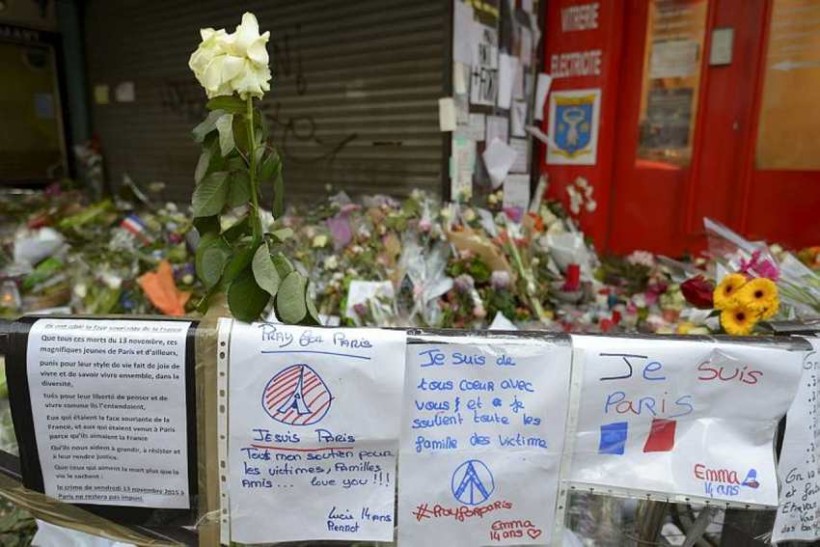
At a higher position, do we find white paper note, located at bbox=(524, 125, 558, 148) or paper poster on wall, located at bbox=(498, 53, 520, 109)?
paper poster on wall, located at bbox=(498, 53, 520, 109)

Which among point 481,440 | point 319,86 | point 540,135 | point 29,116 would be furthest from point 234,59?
point 29,116

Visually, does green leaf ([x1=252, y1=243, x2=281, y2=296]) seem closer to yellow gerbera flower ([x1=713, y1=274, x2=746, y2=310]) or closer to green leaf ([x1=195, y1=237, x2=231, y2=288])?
green leaf ([x1=195, y1=237, x2=231, y2=288])

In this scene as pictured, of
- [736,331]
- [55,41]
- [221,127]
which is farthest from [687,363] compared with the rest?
[55,41]

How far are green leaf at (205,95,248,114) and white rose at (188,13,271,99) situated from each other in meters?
0.02

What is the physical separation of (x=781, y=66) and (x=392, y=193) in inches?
115

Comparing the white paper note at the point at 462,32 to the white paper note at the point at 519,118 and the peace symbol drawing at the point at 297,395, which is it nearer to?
the white paper note at the point at 519,118

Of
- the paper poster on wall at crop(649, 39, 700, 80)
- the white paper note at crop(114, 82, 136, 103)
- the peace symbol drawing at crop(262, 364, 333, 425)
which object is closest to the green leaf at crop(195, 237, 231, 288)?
the peace symbol drawing at crop(262, 364, 333, 425)

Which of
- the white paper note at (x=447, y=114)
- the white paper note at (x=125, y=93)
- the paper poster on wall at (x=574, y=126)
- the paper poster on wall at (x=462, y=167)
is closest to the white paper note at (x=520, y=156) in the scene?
the paper poster on wall at (x=574, y=126)

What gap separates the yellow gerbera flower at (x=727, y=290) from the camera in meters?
1.58

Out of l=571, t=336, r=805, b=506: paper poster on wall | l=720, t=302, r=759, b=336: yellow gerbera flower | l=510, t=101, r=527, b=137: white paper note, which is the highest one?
l=510, t=101, r=527, b=137: white paper note

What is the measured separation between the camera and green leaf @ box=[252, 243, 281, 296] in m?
1.34

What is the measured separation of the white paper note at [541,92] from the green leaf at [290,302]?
3862 millimetres

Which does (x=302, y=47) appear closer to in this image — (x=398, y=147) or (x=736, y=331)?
(x=398, y=147)

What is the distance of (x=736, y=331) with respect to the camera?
155 cm
